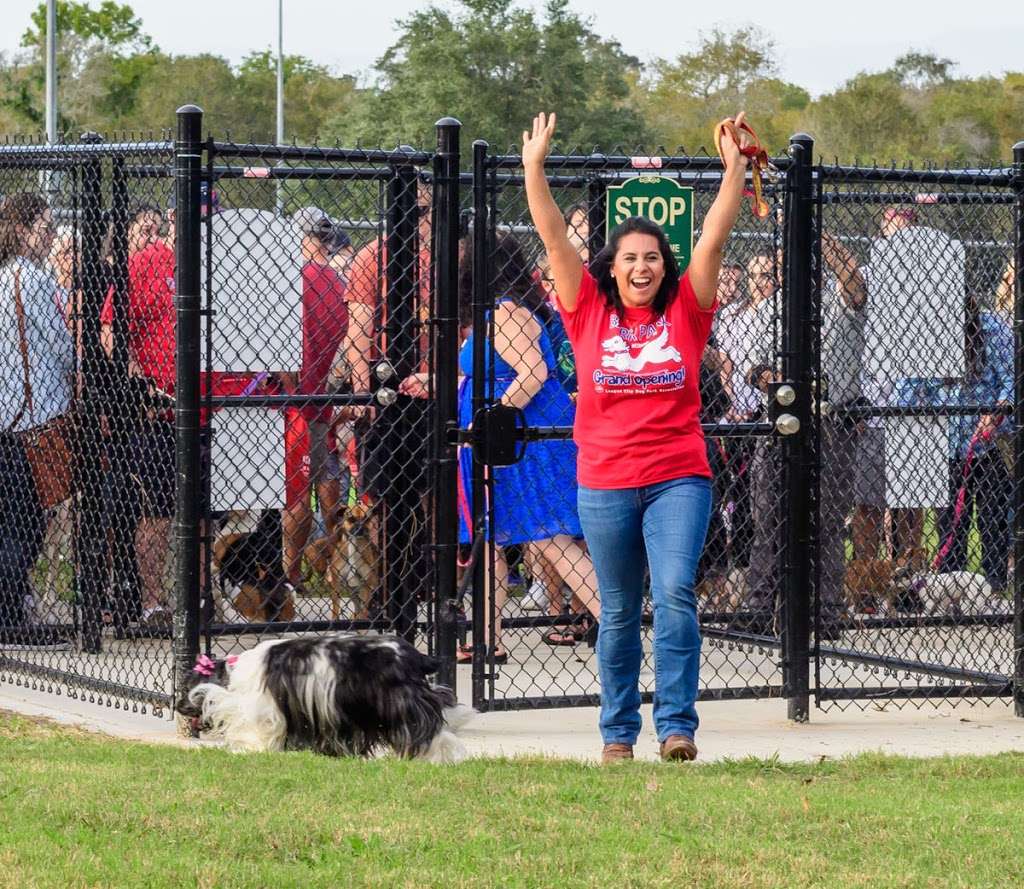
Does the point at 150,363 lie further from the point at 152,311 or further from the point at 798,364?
the point at 798,364

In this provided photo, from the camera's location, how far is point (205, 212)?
7562mm

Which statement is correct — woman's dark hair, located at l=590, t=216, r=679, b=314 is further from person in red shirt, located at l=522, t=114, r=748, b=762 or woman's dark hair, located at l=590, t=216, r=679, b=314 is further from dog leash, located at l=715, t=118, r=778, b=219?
dog leash, located at l=715, t=118, r=778, b=219

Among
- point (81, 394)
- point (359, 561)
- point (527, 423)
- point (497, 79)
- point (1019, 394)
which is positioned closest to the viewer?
point (1019, 394)

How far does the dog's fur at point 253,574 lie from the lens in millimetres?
9375

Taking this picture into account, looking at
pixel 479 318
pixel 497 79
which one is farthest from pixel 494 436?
pixel 497 79

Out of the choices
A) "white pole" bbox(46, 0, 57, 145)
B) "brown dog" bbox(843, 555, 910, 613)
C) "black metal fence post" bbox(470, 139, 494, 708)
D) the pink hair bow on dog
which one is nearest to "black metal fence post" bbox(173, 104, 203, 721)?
the pink hair bow on dog

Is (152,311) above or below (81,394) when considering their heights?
above

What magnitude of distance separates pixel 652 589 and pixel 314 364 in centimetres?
301

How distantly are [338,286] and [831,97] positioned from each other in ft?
179

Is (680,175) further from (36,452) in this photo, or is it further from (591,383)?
(36,452)

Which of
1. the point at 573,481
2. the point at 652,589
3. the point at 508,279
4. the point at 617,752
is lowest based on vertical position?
the point at 617,752

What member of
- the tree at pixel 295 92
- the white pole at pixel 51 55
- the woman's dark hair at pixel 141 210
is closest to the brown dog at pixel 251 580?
the woman's dark hair at pixel 141 210

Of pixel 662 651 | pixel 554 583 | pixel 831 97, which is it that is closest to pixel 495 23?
pixel 831 97

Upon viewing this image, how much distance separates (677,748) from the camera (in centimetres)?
642
